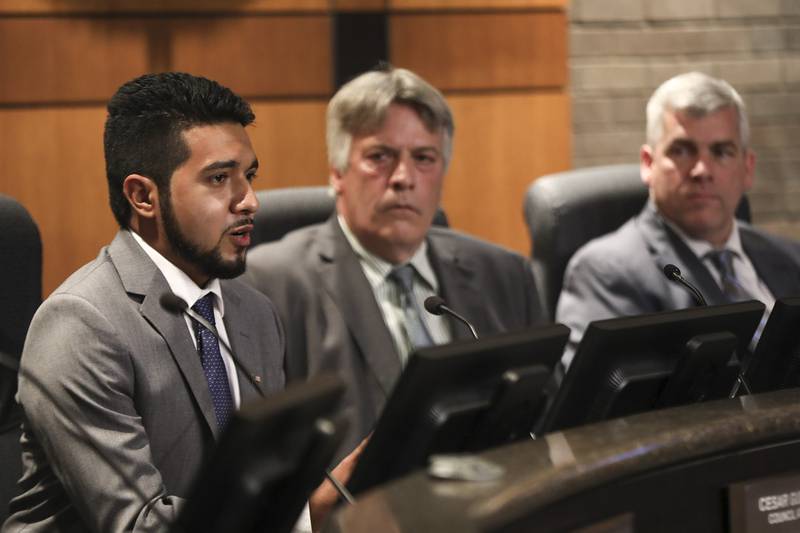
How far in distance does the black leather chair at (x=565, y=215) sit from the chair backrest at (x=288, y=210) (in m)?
0.55

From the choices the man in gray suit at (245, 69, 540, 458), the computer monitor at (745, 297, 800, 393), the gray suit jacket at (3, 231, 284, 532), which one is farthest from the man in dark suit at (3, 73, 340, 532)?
the computer monitor at (745, 297, 800, 393)

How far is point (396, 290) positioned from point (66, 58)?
72.7 inches

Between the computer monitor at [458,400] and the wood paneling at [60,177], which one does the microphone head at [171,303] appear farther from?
the wood paneling at [60,177]

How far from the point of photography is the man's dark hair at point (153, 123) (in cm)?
192

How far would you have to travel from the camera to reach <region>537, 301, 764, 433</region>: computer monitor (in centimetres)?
152

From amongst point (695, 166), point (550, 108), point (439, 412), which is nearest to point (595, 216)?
point (695, 166)

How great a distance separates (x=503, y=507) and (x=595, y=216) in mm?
1973

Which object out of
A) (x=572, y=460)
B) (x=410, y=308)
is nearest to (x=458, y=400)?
(x=572, y=460)

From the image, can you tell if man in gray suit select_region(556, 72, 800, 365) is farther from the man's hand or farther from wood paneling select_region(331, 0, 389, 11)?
wood paneling select_region(331, 0, 389, 11)

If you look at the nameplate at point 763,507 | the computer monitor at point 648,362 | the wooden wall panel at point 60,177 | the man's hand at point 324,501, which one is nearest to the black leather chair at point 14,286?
the man's hand at point 324,501

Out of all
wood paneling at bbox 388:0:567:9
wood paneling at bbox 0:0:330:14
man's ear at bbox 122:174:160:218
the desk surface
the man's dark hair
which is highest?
wood paneling at bbox 0:0:330:14

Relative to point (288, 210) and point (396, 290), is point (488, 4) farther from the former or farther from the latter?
point (396, 290)

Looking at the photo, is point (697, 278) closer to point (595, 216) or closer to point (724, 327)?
point (595, 216)

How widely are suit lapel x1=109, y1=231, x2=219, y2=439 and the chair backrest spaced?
2.72ft
